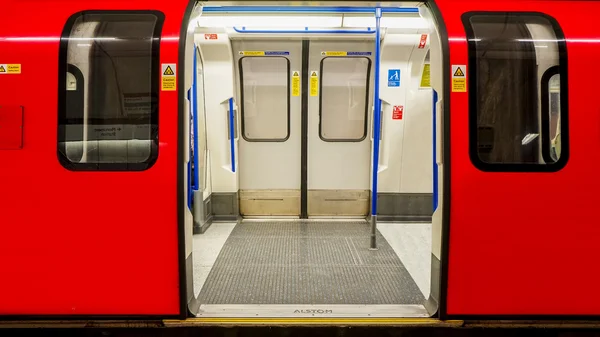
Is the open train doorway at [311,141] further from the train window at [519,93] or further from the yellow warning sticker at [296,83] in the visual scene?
the train window at [519,93]

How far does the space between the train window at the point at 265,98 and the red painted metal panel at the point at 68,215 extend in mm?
3238

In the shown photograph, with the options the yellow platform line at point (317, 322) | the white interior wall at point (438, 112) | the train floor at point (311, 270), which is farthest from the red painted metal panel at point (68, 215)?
the white interior wall at point (438, 112)

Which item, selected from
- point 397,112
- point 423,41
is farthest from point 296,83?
point 423,41

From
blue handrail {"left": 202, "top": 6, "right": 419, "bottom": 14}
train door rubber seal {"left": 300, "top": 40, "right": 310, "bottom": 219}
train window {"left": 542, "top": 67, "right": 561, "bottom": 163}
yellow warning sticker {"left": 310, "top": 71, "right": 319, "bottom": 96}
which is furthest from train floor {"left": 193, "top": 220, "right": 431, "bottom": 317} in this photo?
blue handrail {"left": 202, "top": 6, "right": 419, "bottom": 14}

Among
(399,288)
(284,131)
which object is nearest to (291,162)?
(284,131)

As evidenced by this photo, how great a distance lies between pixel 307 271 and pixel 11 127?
2.48 m

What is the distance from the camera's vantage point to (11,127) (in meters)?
2.47

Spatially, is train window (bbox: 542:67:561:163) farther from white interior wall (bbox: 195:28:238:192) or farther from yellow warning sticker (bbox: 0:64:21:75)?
white interior wall (bbox: 195:28:238:192)

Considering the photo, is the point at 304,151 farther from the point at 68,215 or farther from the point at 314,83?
the point at 68,215

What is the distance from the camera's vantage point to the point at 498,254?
255cm

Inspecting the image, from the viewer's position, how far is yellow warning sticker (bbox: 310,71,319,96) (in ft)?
18.9

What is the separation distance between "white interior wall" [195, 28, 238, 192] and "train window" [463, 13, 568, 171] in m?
3.43

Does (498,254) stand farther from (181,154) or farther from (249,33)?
(249,33)

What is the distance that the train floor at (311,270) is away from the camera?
9.53ft
